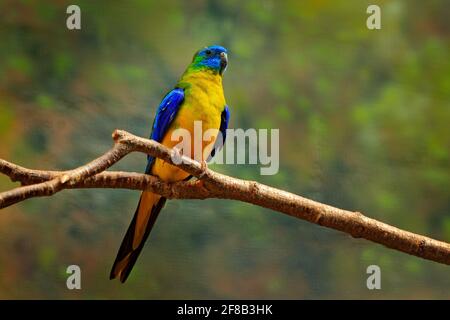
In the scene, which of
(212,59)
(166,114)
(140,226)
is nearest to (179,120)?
(166,114)

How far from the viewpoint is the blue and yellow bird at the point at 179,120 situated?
2.37m

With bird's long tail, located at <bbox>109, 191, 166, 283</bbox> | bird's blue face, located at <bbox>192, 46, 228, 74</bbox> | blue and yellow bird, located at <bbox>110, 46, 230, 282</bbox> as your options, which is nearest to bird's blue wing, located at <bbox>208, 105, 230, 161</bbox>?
blue and yellow bird, located at <bbox>110, 46, 230, 282</bbox>

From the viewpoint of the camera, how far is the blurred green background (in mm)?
2768

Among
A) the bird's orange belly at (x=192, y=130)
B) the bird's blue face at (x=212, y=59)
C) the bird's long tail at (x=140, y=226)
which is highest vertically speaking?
the bird's blue face at (x=212, y=59)

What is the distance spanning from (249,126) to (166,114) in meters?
0.59

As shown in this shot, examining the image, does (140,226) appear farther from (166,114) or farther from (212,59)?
(212,59)

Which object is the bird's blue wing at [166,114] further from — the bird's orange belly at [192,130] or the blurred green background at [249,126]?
the blurred green background at [249,126]

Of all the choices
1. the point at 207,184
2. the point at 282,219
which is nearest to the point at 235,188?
the point at 207,184

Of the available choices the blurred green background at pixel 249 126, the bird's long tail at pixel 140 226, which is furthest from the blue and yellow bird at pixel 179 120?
the blurred green background at pixel 249 126

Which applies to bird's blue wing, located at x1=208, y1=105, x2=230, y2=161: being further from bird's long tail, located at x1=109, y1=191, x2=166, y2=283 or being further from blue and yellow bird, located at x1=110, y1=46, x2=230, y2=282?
bird's long tail, located at x1=109, y1=191, x2=166, y2=283

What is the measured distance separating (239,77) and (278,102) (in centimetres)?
22

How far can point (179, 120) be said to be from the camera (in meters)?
2.37
